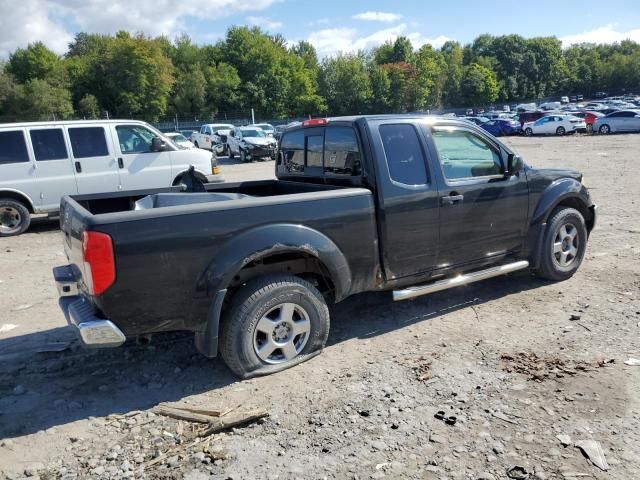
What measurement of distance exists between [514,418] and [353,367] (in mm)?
1270

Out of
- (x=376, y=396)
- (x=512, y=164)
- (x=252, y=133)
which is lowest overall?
(x=376, y=396)

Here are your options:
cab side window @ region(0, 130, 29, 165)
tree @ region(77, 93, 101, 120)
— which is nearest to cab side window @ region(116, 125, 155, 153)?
cab side window @ region(0, 130, 29, 165)

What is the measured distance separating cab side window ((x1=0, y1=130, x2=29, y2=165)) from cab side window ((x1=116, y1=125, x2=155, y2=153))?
167 centimetres

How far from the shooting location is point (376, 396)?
12.1 feet

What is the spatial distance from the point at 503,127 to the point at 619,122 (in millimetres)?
8194

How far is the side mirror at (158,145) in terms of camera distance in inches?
416

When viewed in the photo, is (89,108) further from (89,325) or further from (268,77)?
(89,325)

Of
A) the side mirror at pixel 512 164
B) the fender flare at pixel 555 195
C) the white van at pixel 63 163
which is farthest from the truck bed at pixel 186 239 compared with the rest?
the white van at pixel 63 163

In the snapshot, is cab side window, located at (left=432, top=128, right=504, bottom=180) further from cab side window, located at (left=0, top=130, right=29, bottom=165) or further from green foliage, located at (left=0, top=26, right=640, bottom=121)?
green foliage, located at (left=0, top=26, right=640, bottom=121)

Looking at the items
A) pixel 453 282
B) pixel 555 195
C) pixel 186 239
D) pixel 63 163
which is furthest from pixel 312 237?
pixel 63 163

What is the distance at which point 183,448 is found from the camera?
10.4 feet

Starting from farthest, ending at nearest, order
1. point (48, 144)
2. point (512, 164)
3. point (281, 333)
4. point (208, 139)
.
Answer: point (208, 139) < point (48, 144) < point (512, 164) < point (281, 333)

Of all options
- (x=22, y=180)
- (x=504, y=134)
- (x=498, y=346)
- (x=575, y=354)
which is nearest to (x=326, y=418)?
(x=498, y=346)

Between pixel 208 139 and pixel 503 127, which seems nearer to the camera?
pixel 208 139
